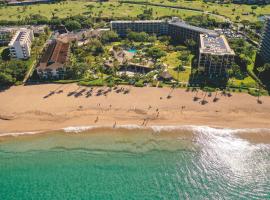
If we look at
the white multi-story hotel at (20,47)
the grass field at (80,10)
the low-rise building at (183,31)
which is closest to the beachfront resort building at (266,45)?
the low-rise building at (183,31)

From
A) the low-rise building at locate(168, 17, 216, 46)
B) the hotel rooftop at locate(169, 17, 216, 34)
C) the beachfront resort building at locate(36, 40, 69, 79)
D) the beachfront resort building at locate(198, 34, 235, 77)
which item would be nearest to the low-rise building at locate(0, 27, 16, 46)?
the beachfront resort building at locate(36, 40, 69, 79)

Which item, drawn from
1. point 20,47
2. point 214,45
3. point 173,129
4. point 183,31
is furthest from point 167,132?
point 20,47

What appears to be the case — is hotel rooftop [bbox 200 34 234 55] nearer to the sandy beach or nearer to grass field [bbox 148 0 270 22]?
the sandy beach

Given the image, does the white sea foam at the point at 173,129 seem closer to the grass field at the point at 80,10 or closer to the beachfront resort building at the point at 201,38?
the beachfront resort building at the point at 201,38

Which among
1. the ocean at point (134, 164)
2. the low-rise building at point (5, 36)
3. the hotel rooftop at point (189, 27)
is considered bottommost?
the ocean at point (134, 164)

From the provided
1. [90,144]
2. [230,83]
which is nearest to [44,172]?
[90,144]

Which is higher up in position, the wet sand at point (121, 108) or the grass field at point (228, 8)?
the grass field at point (228, 8)

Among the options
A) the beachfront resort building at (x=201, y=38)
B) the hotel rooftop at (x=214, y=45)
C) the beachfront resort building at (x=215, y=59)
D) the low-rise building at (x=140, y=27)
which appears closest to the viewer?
the beachfront resort building at (x=215, y=59)
